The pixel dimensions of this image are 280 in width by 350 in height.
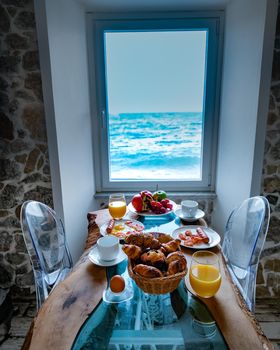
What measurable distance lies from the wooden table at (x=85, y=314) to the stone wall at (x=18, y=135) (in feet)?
3.35

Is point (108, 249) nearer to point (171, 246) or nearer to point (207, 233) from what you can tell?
point (171, 246)

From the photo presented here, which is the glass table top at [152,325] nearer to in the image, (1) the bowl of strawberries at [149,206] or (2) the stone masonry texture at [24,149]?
(1) the bowl of strawberries at [149,206]

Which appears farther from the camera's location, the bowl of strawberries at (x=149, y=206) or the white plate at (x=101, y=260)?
the bowl of strawberries at (x=149, y=206)

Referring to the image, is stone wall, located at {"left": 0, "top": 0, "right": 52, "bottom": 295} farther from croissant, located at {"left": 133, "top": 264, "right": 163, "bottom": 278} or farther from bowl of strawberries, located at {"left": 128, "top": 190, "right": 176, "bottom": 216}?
croissant, located at {"left": 133, "top": 264, "right": 163, "bottom": 278}

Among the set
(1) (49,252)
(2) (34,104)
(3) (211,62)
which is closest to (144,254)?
(1) (49,252)

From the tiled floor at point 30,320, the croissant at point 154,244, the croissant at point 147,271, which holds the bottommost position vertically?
the tiled floor at point 30,320

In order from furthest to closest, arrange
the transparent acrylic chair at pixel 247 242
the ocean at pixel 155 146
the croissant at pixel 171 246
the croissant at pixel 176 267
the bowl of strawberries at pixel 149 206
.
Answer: the ocean at pixel 155 146 → the bowl of strawberries at pixel 149 206 → the transparent acrylic chair at pixel 247 242 → the croissant at pixel 171 246 → the croissant at pixel 176 267

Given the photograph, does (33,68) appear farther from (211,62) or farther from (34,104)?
(211,62)

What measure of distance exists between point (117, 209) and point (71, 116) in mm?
874

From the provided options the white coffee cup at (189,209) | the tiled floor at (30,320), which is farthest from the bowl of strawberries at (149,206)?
the tiled floor at (30,320)

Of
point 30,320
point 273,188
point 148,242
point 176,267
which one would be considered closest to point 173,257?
point 176,267

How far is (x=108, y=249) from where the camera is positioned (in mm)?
1270

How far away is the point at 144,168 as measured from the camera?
277 cm

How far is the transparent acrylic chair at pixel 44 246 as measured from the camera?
1478 mm
